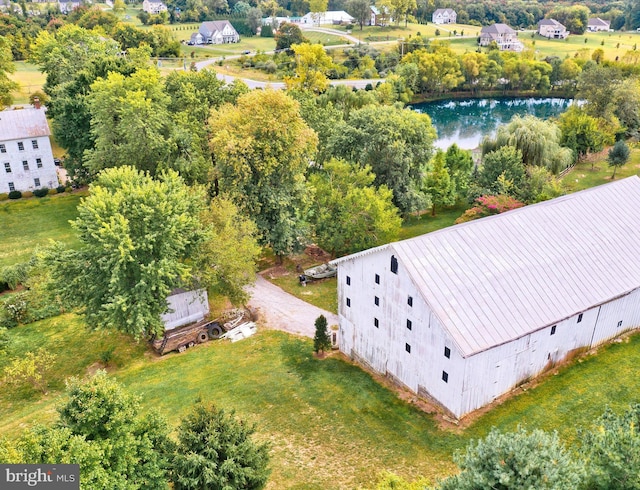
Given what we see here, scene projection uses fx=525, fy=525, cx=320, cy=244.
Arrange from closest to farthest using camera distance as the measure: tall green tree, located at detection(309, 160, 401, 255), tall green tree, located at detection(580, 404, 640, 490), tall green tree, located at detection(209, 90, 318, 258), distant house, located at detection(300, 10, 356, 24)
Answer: tall green tree, located at detection(580, 404, 640, 490), tall green tree, located at detection(209, 90, 318, 258), tall green tree, located at detection(309, 160, 401, 255), distant house, located at detection(300, 10, 356, 24)

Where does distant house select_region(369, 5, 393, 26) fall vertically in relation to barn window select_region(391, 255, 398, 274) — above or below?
above

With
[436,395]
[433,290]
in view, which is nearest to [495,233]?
[433,290]

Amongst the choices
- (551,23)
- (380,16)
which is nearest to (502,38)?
(551,23)

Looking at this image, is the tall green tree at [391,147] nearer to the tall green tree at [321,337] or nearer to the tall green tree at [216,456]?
the tall green tree at [321,337]

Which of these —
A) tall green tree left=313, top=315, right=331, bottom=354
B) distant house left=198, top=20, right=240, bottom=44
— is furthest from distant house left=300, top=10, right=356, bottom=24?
tall green tree left=313, top=315, right=331, bottom=354

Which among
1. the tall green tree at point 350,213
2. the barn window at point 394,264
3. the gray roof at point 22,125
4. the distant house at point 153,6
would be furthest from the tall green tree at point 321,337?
the distant house at point 153,6

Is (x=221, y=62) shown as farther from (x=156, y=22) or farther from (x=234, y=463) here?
(x=234, y=463)

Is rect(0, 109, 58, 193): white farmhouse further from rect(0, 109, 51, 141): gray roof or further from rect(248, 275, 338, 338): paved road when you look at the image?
rect(248, 275, 338, 338): paved road
